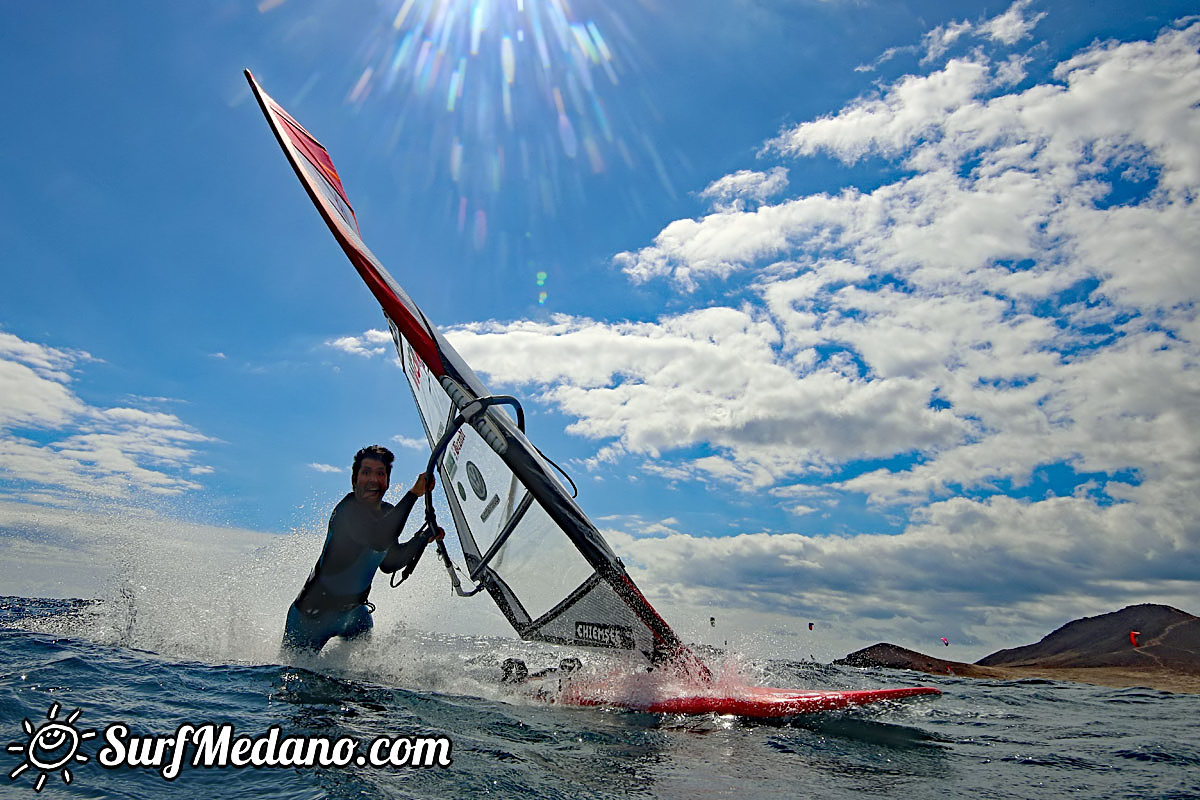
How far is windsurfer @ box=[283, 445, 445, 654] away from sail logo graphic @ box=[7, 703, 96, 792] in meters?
2.55

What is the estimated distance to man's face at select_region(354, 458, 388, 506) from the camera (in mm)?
6430

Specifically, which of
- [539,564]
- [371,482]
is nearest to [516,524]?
[539,564]

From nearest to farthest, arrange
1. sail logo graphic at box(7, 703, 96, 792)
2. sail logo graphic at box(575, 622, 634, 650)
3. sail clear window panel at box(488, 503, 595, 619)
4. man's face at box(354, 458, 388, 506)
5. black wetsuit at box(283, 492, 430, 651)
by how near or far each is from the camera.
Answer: sail logo graphic at box(7, 703, 96, 792)
sail clear window panel at box(488, 503, 595, 619)
sail logo graphic at box(575, 622, 634, 650)
black wetsuit at box(283, 492, 430, 651)
man's face at box(354, 458, 388, 506)

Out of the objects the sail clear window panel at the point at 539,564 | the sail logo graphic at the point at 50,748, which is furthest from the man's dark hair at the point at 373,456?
the sail logo graphic at the point at 50,748

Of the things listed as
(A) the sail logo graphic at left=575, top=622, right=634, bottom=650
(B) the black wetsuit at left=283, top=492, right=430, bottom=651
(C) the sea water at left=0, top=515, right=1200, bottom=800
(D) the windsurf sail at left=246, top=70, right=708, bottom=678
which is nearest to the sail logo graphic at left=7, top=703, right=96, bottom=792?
(C) the sea water at left=0, top=515, right=1200, bottom=800

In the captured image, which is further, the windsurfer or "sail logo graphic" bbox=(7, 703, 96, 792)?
the windsurfer

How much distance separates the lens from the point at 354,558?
6387 mm

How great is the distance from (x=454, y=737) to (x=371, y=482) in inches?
119

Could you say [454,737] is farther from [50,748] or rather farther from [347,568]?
[347,568]

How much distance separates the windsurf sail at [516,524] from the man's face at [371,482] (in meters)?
0.74

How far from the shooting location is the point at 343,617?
6.65m

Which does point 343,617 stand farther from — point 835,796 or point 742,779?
point 835,796

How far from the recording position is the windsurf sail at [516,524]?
525cm

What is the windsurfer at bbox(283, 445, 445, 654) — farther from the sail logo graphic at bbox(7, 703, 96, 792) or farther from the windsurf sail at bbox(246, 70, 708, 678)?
the sail logo graphic at bbox(7, 703, 96, 792)
